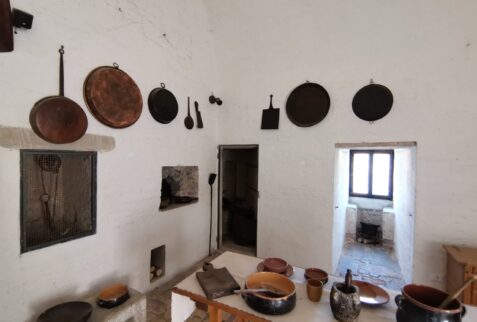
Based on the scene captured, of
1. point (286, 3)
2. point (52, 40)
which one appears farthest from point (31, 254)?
point (286, 3)

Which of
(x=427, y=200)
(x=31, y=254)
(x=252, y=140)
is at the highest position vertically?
(x=252, y=140)

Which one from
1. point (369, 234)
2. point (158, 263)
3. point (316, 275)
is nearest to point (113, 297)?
point (158, 263)

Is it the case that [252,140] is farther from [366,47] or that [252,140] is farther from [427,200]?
[427,200]

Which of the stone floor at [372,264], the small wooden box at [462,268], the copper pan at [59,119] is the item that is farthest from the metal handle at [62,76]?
the stone floor at [372,264]

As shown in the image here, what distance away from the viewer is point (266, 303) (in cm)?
94

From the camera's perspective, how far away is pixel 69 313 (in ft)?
4.29

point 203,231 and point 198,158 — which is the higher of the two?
point 198,158

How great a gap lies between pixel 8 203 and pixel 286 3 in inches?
107

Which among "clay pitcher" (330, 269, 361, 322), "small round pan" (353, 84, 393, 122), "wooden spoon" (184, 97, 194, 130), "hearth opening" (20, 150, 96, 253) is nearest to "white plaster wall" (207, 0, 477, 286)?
"small round pan" (353, 84, 393, 122)

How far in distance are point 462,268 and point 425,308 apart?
4.39 feet

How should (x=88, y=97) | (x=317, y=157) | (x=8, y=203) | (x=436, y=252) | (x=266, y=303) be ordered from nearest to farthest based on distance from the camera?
(x=266, y=303) → (x=8, y=203) → (x=88, y=97) → (x=436, y=252) → (x=317, y=157)

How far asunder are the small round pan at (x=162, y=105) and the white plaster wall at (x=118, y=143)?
7 cm

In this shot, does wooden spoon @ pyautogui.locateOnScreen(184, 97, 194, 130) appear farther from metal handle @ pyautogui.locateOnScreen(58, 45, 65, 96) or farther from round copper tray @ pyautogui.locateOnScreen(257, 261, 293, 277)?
round copper tray @ pyautogui.locateOnScreen(257, 261, 293, 277)

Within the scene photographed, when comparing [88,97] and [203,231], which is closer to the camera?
[88,97]
